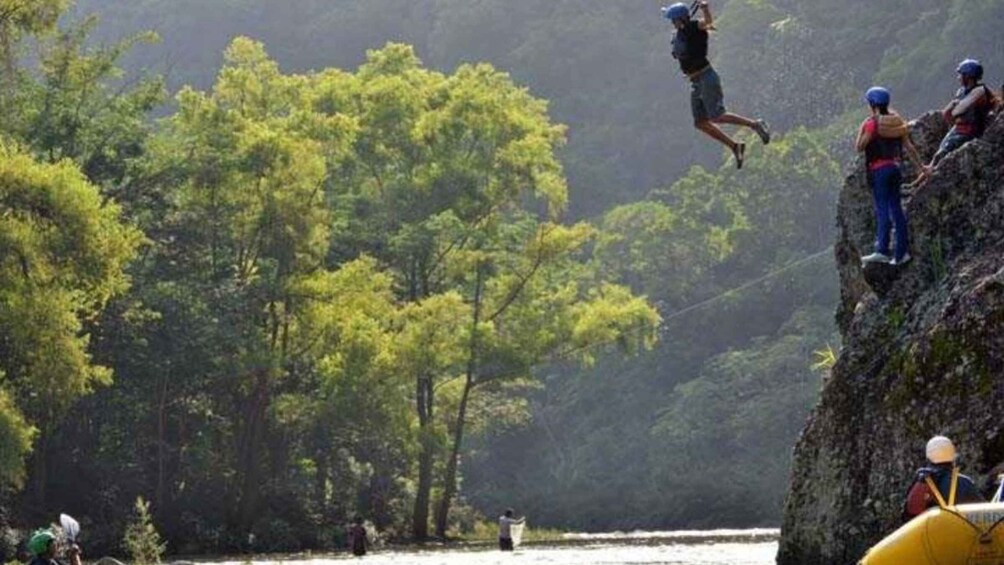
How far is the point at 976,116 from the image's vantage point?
23.0 m

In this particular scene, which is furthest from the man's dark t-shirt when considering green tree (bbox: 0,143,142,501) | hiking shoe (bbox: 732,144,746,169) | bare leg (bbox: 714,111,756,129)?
green tree (bbox: 0,143,142,501)

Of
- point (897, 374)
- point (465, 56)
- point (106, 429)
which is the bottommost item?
point (897, 374)

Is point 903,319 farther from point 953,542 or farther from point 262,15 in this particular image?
point 262,15

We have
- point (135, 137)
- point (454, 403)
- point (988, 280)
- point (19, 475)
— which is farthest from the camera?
point (454, 403)

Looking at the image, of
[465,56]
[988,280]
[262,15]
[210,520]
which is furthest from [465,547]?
[262,15]

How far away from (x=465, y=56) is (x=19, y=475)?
3636 inches

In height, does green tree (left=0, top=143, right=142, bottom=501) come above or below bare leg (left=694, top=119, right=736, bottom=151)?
above

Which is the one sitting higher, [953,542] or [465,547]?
[465,547]

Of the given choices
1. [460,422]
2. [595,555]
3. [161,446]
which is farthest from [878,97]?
[460,422]

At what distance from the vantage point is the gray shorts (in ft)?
67.3

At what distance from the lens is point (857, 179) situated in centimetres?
2525

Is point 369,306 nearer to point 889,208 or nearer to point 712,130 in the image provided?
point 889,208

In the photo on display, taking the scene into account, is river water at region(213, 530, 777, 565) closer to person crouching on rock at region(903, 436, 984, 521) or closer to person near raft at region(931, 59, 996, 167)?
person near raft at region(931, 59, 996, 167)

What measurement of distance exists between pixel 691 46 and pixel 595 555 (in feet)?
88.8
